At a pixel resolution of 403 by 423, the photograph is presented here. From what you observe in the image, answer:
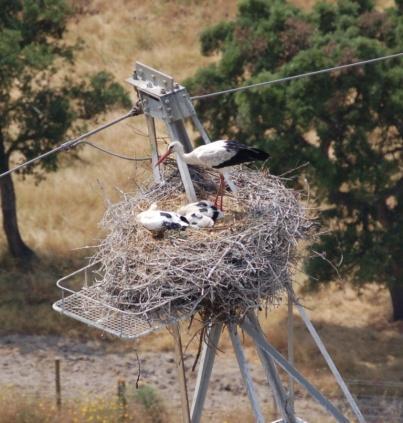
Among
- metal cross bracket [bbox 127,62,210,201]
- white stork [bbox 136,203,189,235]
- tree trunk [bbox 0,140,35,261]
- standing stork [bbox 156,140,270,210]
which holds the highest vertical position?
metal cross bracket [bbox 127,62,210,201]

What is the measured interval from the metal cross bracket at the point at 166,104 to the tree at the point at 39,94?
10.2m

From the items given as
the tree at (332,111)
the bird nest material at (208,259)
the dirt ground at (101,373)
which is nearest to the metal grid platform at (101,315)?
the bird nest material at (208,259)

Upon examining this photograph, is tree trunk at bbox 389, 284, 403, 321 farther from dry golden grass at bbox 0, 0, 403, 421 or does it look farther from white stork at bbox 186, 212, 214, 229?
white stork at bbox 186, 212, 214, 229

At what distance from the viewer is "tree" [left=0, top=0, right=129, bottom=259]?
21875 mm

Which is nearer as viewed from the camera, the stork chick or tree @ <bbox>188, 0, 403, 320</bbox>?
the stork chick

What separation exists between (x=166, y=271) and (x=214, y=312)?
0.67 m

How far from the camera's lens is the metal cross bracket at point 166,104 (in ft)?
37.3

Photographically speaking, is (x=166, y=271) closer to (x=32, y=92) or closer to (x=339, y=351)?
(x=339, y=351)

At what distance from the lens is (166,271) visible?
1069 cm

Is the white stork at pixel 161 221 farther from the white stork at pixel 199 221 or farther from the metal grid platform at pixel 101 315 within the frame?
the metal grid platform at pixel 101 315

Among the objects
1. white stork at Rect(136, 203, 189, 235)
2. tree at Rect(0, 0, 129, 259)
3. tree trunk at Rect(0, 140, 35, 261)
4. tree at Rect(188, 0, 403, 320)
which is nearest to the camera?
white stork at Rect(136, 203, 189, 235)

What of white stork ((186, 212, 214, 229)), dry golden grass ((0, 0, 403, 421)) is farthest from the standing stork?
dry golden grass ((0, 0, 403, 421))

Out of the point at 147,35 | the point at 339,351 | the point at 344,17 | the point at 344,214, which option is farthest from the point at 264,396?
the point at 147,35

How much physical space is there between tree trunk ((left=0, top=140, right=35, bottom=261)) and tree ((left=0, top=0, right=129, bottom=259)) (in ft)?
0.07
